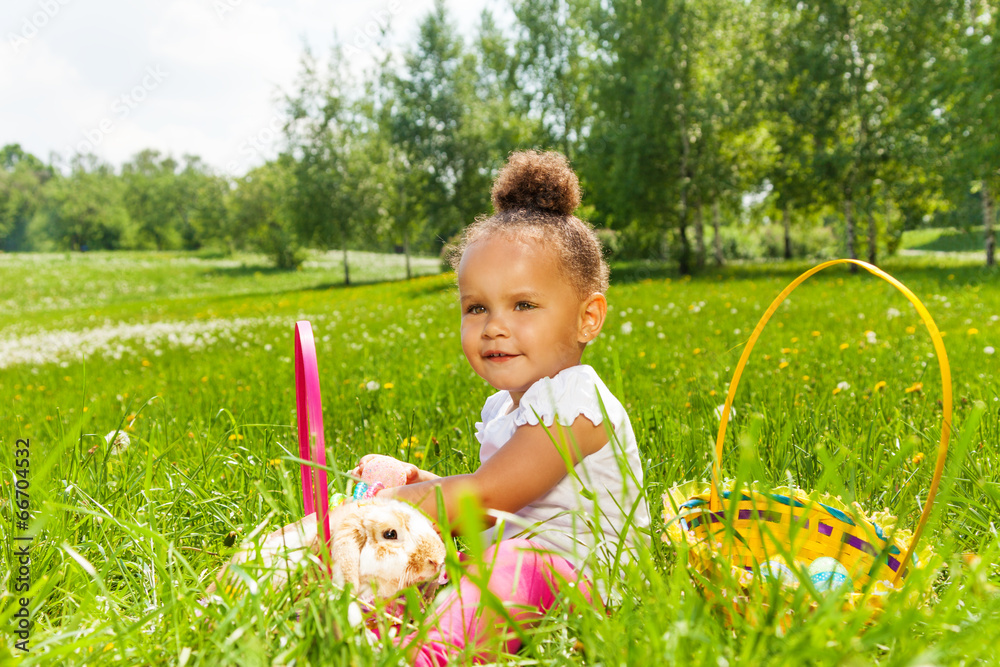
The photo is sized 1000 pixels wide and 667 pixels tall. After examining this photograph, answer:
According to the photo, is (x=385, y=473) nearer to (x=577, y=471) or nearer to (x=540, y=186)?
(x=577, y=471)

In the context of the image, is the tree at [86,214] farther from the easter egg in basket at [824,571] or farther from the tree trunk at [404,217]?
the easter egg in basket at [824,571]

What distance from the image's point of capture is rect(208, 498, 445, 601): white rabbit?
138cm

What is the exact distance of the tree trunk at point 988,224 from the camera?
15.4 meters

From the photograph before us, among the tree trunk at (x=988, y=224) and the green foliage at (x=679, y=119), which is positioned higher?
the green foliage at (x=679, y=119)

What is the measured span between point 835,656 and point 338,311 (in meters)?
12.5

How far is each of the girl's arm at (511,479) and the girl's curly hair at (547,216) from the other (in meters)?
0.57

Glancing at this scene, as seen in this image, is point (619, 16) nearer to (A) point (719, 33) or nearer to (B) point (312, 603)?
(A) point (719, 33)

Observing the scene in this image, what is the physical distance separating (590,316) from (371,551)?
1.07 metres

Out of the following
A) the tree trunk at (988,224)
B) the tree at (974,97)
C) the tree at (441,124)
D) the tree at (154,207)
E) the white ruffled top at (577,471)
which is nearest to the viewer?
the white ruffled top at (577,471)

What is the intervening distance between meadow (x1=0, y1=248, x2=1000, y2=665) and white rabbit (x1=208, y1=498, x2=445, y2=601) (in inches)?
3.5

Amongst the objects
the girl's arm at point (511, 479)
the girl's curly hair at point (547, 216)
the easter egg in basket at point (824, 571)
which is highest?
the girl's curly hair at point (547, 216)

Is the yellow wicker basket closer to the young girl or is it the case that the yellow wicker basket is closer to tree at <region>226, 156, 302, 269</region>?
the young girl

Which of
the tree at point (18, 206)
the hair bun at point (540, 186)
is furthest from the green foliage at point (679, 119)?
the tree at point (18, 206)

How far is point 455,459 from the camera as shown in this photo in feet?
8.80
